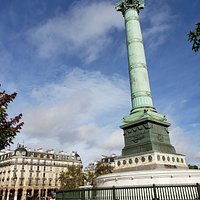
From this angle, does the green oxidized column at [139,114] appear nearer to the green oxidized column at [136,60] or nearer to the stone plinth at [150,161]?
the green oxidized column at [136,60]

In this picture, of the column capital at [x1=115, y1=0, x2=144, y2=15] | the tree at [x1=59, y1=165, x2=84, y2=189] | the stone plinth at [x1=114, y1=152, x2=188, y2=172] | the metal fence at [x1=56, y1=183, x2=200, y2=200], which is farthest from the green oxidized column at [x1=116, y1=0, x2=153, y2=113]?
the tree at [x1=59, y1=165, x2=84, y2=189]

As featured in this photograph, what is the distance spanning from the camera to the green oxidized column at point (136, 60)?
23.0 meters

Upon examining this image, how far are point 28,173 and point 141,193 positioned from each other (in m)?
66.0

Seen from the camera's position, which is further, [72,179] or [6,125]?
[72,179]

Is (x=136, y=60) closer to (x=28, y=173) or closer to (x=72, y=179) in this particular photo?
(x=72, y=179)

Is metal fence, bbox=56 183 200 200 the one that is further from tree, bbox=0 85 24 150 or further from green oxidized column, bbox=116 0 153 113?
green oxidized column, bbox=116 0 153 113

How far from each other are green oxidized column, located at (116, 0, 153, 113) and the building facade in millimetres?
54012

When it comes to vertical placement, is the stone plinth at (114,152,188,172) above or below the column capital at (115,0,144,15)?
below

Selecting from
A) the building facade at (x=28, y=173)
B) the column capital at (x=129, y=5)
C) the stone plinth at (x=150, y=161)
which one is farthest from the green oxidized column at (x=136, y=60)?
the building facade at (x=28, y=173)

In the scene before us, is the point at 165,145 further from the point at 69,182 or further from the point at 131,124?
the point at 69,182

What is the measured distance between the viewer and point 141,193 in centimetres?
1170

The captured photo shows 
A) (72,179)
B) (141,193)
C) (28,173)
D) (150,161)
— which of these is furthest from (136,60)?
(28,173)

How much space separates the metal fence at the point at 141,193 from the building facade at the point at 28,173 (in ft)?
192

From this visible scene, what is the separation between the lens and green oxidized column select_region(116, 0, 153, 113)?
75.6ft
